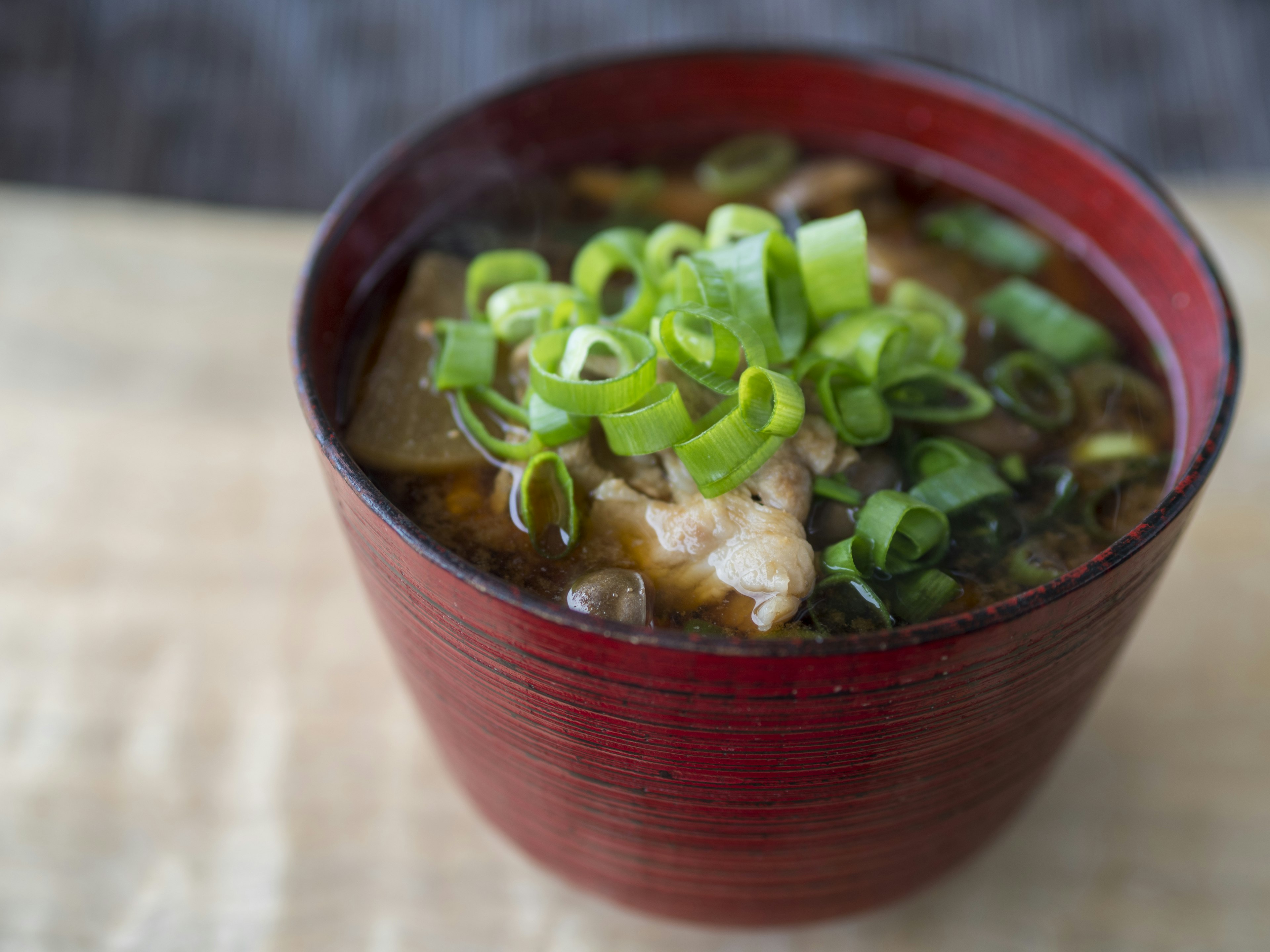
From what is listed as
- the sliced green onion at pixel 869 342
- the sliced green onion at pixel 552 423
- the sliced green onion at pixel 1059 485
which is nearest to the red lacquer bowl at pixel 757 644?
the sliced green onion at pixel 1059 485

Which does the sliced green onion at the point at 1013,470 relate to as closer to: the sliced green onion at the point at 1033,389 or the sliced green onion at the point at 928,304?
the sliced green onion at the point at 1033,389

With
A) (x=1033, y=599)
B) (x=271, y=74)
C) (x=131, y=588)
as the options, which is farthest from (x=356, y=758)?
(x=271, y=74)

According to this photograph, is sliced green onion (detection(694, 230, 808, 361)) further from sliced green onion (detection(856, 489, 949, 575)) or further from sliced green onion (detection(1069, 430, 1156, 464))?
sliced green onion (detection(1069, 430, 1156, 464))

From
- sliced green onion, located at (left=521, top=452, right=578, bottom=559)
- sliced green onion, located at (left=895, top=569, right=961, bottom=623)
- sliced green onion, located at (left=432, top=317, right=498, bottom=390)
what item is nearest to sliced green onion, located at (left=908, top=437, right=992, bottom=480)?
sliced green onion, located at (left=895, top=569, right=961, bottom=623)

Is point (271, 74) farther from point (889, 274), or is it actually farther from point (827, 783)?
point (827, 783)

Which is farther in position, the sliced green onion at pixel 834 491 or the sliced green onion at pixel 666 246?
the sliced green onion at pixel 666 246

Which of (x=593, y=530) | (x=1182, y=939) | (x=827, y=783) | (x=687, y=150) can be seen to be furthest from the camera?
(x=687, y=150)

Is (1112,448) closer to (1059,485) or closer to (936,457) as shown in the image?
(1059,485)

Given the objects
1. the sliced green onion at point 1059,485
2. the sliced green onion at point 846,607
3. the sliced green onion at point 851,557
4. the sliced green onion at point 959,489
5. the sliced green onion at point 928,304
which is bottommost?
the sliced green onion at point 846,607

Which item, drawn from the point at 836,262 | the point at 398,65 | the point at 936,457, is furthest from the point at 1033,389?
the point at 398,65
